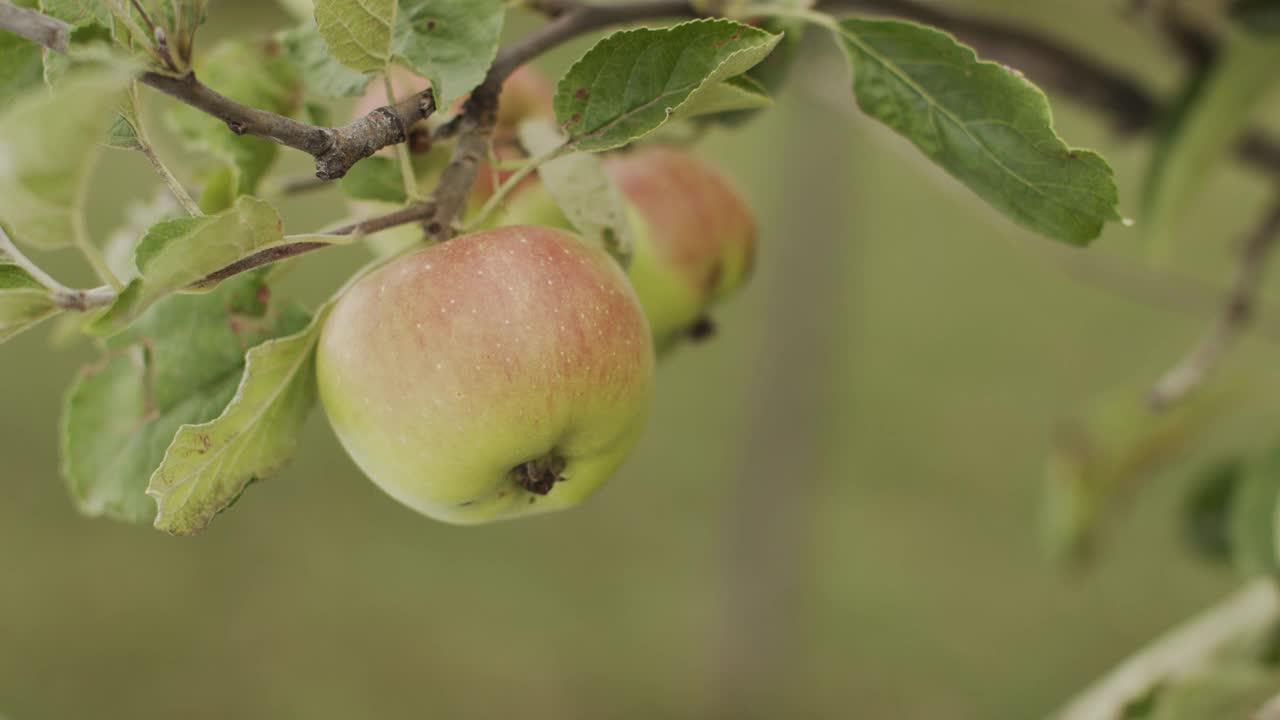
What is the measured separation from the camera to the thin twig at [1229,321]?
1.82 ft

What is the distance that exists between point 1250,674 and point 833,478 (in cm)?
123

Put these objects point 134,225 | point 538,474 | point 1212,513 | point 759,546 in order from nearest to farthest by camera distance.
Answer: point 538,474, point 134,225, point 1212,513, point 759,546

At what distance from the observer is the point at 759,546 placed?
1.40 m

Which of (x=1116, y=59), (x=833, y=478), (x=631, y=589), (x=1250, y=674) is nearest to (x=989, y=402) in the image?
(x=833, y=478)

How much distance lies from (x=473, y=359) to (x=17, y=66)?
183 millimetres

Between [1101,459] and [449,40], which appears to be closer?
[449,40]

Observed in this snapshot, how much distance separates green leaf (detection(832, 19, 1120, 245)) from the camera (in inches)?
11.7

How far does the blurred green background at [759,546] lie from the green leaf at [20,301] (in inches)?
38.3

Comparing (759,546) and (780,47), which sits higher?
(780,47)

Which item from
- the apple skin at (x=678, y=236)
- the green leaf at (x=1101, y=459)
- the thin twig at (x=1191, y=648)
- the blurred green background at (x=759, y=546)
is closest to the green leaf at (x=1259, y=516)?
the thin twig at (x=1191, y=648)

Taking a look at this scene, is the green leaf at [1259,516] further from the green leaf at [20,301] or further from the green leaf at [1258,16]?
the green leaf at [20,301]

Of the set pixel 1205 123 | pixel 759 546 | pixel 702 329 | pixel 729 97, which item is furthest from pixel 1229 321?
pixel 759 546

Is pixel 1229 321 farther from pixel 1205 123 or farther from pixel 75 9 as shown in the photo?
pixel 75 9

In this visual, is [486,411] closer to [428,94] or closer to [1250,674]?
[428,94]
